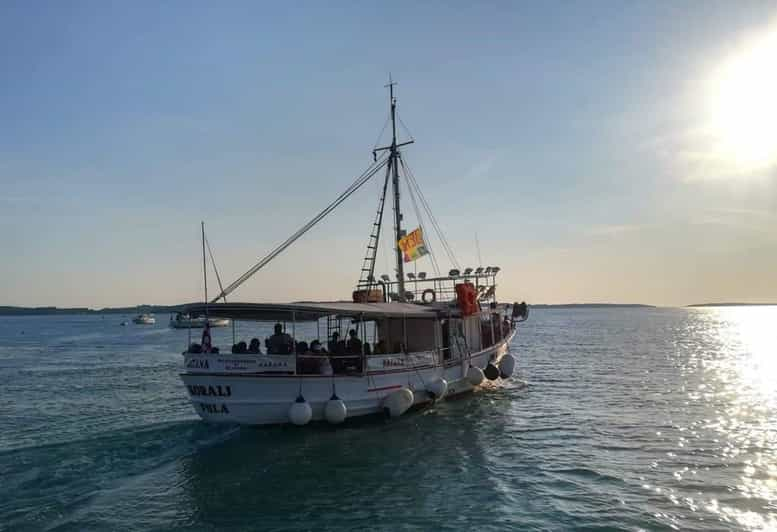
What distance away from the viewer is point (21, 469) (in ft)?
47.4

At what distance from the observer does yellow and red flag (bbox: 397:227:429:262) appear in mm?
25594

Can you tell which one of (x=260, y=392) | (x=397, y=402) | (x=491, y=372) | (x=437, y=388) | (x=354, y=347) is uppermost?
(x=354, y=347)

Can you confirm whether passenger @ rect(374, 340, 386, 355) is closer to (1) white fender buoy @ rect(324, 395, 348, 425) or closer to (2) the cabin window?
(2) the cabin window

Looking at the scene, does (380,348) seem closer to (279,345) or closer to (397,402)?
(397,402)

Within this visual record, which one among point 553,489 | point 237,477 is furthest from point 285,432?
point 553,489

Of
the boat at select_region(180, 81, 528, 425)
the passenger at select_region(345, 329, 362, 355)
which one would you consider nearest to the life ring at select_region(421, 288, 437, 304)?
the boat at select_region(180, 81, 528, 425)

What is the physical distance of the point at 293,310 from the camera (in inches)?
655

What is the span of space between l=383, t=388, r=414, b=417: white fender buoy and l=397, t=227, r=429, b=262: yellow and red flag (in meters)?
8.13

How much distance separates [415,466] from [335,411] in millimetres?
3513

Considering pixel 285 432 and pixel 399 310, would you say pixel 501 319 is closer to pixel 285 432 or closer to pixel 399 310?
pixel 399 310

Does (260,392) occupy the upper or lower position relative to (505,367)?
upper

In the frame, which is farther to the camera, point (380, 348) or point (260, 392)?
point (380, 348)

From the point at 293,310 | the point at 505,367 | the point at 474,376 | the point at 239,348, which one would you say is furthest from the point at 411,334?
the point at 239,348

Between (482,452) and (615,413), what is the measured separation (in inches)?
319
